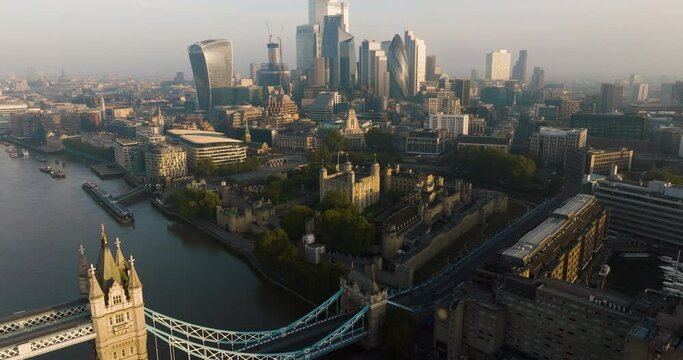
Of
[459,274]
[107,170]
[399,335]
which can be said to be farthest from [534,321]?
[107,170]

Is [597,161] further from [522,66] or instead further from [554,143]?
[522,66]

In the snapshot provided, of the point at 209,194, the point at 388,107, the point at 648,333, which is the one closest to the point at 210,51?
the point at 388,107

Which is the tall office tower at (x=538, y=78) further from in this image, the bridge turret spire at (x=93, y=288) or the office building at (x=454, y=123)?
the bridge turret spire at (x=93, y=288)

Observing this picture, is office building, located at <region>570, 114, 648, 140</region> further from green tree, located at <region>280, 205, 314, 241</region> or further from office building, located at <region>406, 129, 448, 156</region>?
green tree, located at <region>280, 205, 314, 241</region>

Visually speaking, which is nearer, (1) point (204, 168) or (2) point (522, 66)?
(1) point (204, 168)

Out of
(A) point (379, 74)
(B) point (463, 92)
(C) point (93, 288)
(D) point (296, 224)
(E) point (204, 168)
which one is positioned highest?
(A) point (379, 74)

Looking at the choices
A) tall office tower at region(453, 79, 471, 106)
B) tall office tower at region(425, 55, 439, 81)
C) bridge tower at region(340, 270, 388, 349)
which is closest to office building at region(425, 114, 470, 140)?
tall office tower at region(453, 79, 471, 106)
